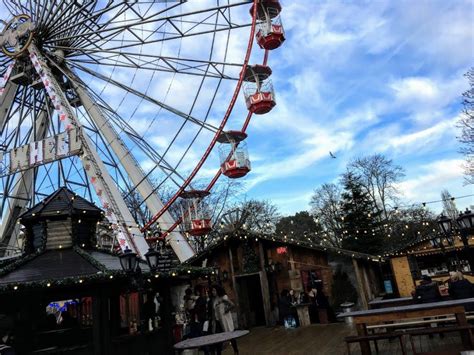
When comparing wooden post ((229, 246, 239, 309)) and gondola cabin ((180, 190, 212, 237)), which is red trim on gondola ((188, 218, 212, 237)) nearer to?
gondola cabin ((180, 190, 212, 237))

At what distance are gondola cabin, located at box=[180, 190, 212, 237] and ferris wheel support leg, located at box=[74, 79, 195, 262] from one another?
0.61 m

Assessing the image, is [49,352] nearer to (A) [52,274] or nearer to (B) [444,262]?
(A) [52,274]

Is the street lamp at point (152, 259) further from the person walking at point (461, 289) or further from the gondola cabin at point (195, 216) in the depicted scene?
the gondola cabin at point (195, 216)

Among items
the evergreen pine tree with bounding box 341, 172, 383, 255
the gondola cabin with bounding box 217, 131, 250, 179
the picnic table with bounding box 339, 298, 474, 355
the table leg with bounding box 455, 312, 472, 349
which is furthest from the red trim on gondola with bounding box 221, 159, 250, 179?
the evergreen pine tree with bounding box 341, 172, 383, 255

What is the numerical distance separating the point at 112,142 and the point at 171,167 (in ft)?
8.18

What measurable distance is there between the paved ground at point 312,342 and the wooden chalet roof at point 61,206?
209 inches

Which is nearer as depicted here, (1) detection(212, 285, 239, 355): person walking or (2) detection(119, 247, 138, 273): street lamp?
(2) detection(119, 247, 138, 273): street lamp

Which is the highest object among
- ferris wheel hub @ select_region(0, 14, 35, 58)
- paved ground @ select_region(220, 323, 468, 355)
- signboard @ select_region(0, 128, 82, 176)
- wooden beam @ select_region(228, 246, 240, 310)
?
ferris wheel hub @ select_region(0, 14, 35, 58)

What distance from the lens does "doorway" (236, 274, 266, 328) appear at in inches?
602

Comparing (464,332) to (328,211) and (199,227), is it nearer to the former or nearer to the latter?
(199,227)

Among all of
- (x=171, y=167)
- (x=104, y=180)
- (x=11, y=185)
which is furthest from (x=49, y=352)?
(x=11, y=185)

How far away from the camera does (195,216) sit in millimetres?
15102

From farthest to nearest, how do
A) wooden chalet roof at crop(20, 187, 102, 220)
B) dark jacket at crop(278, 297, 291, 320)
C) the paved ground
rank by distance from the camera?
dark jacket at crop(278, 297, 291, 320) → wooden chalet roof at crop(20, 187, 102, 220) → the paved ground

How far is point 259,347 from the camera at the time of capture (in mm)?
9984
